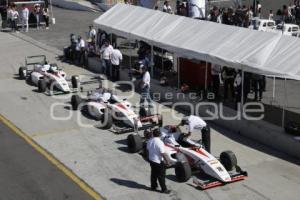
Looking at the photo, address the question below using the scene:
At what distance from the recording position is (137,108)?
72.0ft

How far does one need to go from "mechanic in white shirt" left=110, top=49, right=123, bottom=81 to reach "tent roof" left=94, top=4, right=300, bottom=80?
1.03 meters

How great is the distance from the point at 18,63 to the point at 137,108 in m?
11.2

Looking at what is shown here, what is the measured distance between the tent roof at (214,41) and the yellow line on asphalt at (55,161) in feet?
22.3

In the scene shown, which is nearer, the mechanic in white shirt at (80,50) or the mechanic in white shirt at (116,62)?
the mechanic in white shirt at (116,62)

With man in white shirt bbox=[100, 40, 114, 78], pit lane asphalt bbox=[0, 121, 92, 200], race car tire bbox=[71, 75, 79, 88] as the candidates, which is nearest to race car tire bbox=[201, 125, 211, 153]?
pit lane asphalt bbox=[0, 121, 92, 200]

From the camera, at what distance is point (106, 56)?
85.3 feet

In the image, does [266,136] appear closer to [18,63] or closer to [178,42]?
[178,42]

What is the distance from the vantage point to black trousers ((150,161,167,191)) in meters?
13.9

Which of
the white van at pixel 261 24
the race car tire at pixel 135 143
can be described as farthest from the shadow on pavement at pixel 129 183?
the white van at pixel 261 24

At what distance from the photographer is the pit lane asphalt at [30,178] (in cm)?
1447

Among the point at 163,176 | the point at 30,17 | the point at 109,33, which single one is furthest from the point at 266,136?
the point at 30,17

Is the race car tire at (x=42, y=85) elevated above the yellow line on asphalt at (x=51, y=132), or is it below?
above

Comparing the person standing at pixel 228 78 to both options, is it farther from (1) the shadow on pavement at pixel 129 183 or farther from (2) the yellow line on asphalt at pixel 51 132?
(1) the shadow on pavement at pixel 129 183

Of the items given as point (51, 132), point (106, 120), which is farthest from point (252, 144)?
point (51, 132)
